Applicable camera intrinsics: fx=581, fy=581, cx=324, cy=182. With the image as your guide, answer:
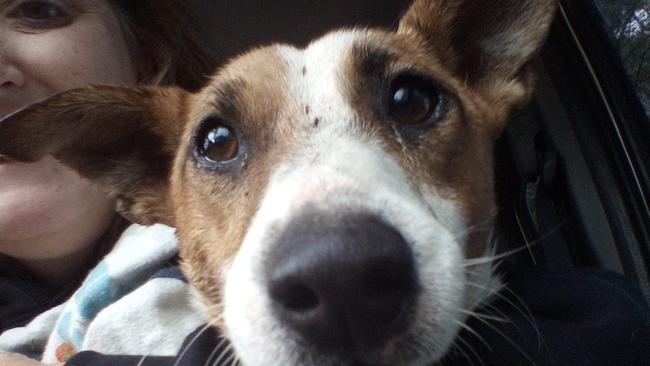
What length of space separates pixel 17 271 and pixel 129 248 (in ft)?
1.84

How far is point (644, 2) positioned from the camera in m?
1.63

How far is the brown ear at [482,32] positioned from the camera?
1.54m

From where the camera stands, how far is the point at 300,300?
2.78 feet

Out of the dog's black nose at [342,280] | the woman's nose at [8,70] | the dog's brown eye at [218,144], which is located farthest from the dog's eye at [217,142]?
the woman's nose at [8,70]

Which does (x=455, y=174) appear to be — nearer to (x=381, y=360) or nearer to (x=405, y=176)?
(x=405, y=176)

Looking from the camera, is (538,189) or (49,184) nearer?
(49,184)

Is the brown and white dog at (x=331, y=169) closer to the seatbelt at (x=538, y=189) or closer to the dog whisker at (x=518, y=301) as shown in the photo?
the dog whisker at (x=518, y=301)

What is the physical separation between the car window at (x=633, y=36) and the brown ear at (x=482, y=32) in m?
0.36

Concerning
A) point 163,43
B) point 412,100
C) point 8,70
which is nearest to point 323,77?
point 412,100

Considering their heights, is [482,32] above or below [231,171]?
below

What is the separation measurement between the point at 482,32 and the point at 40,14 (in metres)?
1.38

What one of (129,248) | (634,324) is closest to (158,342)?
(129,248)

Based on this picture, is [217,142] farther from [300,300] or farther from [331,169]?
[300,300]

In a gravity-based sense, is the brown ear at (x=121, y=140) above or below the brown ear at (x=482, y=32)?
above
